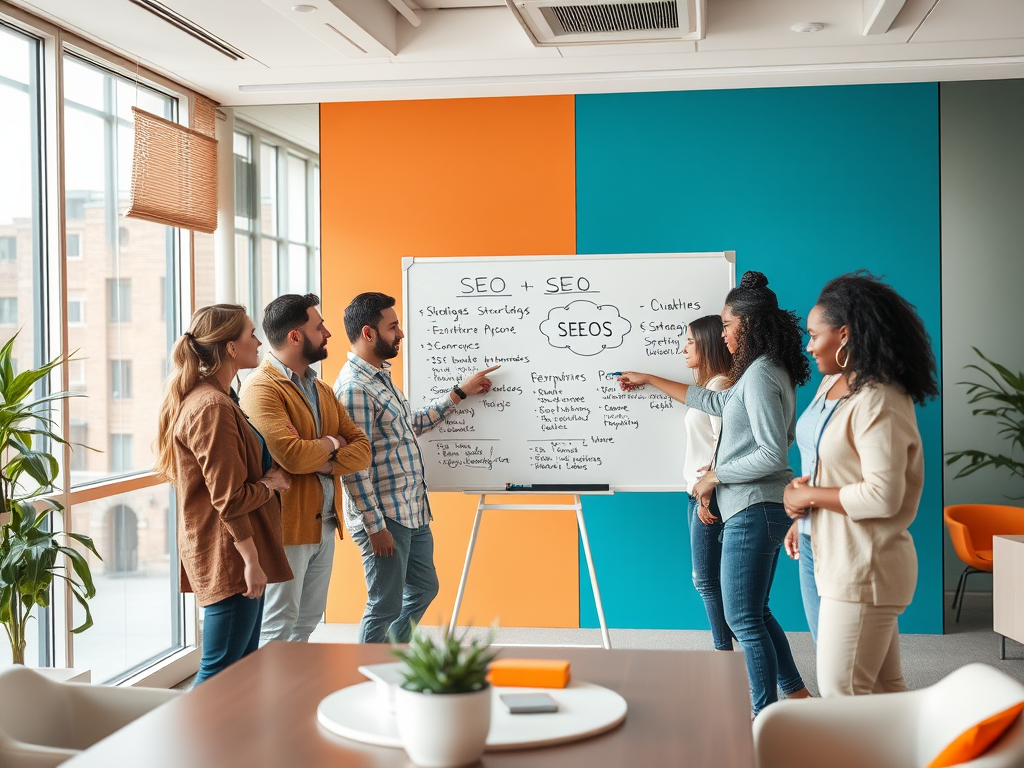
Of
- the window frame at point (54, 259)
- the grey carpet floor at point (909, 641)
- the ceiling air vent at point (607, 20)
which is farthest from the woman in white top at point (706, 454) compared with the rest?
the window frame at point (54, 259)

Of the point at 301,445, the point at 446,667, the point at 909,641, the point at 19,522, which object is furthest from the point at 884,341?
the point at 909,641

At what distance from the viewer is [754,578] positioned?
3422 mm

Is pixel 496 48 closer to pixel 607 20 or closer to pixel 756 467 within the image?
pixel 607 20

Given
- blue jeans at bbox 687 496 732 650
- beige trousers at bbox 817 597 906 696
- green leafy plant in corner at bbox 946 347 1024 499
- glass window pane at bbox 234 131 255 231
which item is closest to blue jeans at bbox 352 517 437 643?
blue jeans at bbox 687 496 732 650

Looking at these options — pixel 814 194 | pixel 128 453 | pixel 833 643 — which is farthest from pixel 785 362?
pixel 128 453

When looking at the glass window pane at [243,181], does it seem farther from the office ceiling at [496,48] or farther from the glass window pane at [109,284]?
the glass window pane at [109,284]

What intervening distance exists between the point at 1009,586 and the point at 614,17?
295 cm

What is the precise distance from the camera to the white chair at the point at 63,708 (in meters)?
2.16

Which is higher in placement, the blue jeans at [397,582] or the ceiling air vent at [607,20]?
the ceiling air vent at [607,20]

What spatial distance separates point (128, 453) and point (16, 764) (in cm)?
260

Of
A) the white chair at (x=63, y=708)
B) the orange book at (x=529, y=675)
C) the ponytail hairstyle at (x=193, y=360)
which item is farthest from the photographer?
the ponytail hairstyle at (x=193, y=360)

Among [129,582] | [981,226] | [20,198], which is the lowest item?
[129,582]

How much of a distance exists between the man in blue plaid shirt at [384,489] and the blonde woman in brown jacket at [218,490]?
0.66m

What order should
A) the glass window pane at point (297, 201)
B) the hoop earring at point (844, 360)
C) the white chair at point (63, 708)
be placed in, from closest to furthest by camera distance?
the white chair at point (63, 708)
the hoop earring at point (844, 360)
the glass window pane at point (297, 201)
